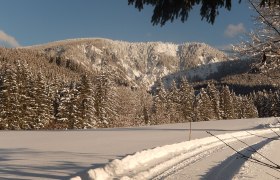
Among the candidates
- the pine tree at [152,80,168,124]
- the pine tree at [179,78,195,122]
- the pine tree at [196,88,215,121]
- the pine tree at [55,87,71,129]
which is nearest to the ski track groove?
the pine tree at [55,87,71,129]

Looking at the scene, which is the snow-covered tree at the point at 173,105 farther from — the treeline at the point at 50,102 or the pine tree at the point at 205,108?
the treeline at the point at 50,102

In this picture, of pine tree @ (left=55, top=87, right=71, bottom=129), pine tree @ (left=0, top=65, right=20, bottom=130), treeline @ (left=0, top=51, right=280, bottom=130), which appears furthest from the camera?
pine tree @ (left=55, top=87, right=71, bottom=129)

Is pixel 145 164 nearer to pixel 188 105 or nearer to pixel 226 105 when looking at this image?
pixel 188 105

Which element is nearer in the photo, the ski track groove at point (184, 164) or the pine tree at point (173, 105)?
the ski track groove at point (184, 164)

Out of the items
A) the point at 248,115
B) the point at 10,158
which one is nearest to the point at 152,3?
the point at 10,158

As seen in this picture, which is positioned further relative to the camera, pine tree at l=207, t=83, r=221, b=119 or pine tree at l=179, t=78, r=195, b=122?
pine tree at l=207, t=83, r=221, b=119

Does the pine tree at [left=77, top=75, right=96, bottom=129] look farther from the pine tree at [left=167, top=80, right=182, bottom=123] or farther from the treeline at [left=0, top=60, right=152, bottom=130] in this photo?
the pine tree at [left=167, top=80, right=182, bottom=123]

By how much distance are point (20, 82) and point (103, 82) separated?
42.1 feet

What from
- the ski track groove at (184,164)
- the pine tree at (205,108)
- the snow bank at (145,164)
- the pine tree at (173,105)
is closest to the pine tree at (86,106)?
the pine tree at (173,105)

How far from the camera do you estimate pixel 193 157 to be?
1537 centimetres

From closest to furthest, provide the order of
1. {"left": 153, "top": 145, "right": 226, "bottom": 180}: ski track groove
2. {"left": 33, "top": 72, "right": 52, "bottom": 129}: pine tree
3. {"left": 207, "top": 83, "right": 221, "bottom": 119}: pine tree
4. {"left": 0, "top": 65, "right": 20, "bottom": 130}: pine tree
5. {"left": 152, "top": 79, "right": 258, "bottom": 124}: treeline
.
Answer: {"left": 153, "top": 145, "right": 226, "bottom": 180}: ski track groove → {"left": 0, "top": 65, "right": 20, "bottom": 130}: pine tree → {"left": 33, "top": 72, "right": 52, "bottom": 129}: pine tree → {"left": 152, "top": 79, "right": 258, "bottom": 124}: treeline → {"left": 207, "top": 83, "right": 221, "bottom": 119}: pine tree

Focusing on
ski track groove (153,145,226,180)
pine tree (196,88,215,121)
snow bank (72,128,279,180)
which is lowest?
ski track groove (153,145,226,180)

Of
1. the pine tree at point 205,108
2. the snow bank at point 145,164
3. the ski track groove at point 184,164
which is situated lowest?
the ski track groove at point 184,164

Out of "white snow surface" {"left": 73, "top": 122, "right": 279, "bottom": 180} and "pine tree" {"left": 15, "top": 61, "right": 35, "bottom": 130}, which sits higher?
"pine tree" {"left": 15, "top": 61, "right": 35, "bottom": 130}
